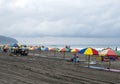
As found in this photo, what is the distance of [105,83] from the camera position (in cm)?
1958

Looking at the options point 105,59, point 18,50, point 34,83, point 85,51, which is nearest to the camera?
point 34,83

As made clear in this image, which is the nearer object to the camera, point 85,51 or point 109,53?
point 109,53

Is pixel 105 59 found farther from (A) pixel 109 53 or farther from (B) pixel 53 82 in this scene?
(B) pixel 53 82

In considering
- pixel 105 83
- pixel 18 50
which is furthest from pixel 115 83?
pixel 18 50

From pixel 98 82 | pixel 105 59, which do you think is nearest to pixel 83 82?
pixel 98 82

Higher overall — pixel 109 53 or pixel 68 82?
pixel 109 53

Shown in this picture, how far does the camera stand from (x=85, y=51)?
32250 mm

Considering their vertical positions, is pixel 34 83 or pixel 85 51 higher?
pixel 85 51

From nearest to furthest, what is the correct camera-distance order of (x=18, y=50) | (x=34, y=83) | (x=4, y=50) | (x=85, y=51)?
(x=34, y=83) → (x=85, y=51) → (x=18, y=50) → (x=4, y=50)

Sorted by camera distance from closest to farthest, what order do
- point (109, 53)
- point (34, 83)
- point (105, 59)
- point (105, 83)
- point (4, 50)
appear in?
point (34, 83) → point (105, 83) → point (109, 53) → point (105, 59) → point (4, 50)

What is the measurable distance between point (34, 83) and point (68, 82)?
2401 mm

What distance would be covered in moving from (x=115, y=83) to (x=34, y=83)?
18.8 ft

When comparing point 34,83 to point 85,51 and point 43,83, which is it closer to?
point 43,83

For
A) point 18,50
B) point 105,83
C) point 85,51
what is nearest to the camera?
point 105,83
